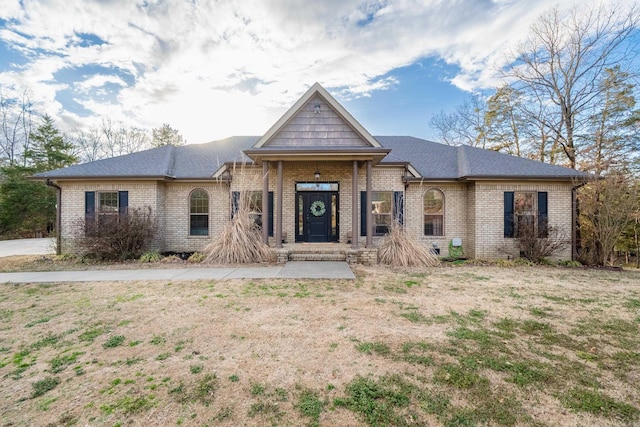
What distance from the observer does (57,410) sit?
2.19 m

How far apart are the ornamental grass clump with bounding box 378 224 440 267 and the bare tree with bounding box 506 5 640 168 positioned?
1366 centimetres

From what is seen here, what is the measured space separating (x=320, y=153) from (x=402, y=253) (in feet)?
13.8

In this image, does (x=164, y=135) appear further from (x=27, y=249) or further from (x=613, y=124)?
(x=613, y=124)

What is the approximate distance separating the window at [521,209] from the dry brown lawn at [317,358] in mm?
4807

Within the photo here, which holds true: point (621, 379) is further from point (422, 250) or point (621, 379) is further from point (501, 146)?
point (501, 146)

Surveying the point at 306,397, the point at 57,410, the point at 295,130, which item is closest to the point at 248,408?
the point at 306,397

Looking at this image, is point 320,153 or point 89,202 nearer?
point 320,153

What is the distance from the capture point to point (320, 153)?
8.73m

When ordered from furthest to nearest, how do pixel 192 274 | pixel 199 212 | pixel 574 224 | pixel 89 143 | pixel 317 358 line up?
pixel 89 143
pixel 199 212
pixel 574 224
pixel 192 274
pixel 317 358

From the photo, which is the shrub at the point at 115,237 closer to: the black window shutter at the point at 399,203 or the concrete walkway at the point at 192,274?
the concrete walkway at the point at 192,274

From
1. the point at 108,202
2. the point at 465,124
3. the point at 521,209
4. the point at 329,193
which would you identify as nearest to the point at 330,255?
the point at 329,193

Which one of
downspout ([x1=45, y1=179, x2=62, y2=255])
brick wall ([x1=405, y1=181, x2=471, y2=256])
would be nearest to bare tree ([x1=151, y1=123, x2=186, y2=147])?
downspout ([x1=45, y1=179, x2=62, y2=255])

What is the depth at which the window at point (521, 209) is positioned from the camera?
397 inches

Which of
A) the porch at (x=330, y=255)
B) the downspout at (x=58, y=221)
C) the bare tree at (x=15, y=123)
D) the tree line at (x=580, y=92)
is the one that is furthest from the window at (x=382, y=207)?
the bare tree at (x=15, y=123)
